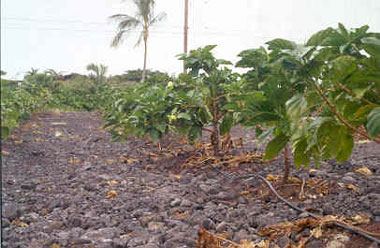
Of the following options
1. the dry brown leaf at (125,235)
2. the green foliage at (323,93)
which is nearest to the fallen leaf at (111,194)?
the dry brown leaf at (125,235)

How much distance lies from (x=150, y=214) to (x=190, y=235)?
Result: 7.7 inches

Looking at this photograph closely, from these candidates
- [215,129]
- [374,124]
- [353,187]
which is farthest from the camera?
[215,129]

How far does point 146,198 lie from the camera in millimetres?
1050

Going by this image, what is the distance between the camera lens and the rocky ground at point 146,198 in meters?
0.70

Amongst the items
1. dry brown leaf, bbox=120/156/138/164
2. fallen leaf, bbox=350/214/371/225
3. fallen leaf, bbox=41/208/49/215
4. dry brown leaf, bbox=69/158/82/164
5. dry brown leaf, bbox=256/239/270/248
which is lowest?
dry brown leaf, bbox=120/156/138/164

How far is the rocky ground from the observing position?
2.30 feet

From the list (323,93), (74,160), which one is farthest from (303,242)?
(74,160)

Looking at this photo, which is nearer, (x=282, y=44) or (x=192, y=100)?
(x=282, y=44)

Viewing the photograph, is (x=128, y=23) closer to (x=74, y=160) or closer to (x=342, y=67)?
(x=342, y=67)

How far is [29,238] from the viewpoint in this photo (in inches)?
26.6

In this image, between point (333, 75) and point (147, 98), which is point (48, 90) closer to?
point (147, 98)

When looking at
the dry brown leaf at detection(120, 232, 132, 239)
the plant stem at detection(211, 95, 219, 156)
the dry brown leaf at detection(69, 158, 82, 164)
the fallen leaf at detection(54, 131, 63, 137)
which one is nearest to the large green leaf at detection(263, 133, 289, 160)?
the dry brown leaf at detection(120, 232, 132, 239)

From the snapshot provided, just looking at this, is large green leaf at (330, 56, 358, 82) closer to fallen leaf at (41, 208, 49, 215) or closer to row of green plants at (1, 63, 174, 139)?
fallen leaf at (41, 208, 49, 215)

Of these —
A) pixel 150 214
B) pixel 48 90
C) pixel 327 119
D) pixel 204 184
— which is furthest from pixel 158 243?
pixel 48 90
